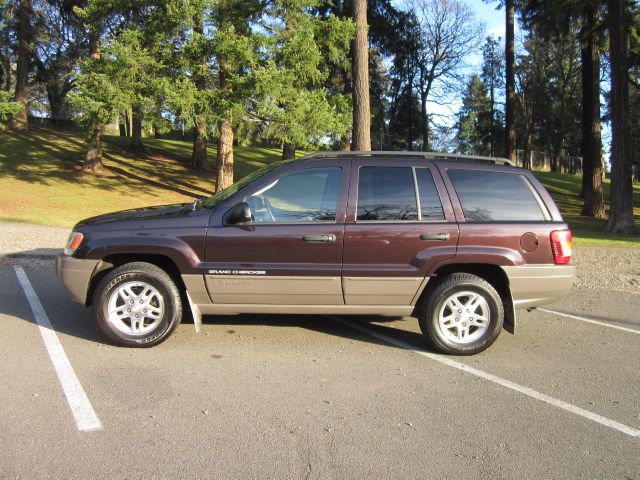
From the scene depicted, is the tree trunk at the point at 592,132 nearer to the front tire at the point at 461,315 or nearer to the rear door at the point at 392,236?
the front tire at the point at 461,315

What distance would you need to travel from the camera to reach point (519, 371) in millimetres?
4730

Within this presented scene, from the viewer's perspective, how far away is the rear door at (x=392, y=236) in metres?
4.95

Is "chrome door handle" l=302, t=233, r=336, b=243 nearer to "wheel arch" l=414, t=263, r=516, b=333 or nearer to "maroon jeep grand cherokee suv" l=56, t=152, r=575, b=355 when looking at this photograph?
"maroon jeep grand cherokee suv" l=56, t=152, r=575, b=355

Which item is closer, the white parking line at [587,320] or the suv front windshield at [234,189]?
the suv front windshield at [234,189]

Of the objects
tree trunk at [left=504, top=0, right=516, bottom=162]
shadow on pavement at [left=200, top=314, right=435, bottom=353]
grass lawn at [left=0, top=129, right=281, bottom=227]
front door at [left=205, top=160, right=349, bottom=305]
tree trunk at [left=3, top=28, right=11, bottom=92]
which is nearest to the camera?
front door at [left=205, top=160, right=349, bottom=305]

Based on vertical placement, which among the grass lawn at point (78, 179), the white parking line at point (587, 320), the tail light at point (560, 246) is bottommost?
the white parking line at point (587, 320)

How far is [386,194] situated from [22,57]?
33.0 metres

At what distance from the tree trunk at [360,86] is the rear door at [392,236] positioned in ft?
31.3

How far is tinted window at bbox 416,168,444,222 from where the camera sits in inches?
199

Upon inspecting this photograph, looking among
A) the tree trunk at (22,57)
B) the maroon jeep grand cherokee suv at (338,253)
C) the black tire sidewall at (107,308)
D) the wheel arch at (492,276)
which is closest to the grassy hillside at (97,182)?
the tree trunk at (22,57)

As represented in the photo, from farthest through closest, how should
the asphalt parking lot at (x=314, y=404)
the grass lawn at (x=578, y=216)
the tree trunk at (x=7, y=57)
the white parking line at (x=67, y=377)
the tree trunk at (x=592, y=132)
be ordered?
the tree trunk at (x=7, y=57) → the tree trunk at (x=592, y=132) → the grass lawn at (x=578, y=216) → the white parking line at (x=67, y=377) → the asphalt parking lot at (x=314, y=404)

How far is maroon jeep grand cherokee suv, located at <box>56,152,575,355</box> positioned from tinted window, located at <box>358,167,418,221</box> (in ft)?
0.03

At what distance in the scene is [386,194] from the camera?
5.11 meters

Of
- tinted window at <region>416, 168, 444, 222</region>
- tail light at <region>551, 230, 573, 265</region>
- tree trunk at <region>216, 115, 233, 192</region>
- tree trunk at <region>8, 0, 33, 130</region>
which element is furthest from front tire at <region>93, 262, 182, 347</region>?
tree trunk at <region>8, 0, 33, 130</region>
